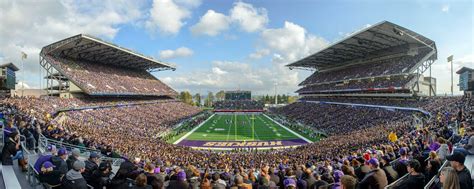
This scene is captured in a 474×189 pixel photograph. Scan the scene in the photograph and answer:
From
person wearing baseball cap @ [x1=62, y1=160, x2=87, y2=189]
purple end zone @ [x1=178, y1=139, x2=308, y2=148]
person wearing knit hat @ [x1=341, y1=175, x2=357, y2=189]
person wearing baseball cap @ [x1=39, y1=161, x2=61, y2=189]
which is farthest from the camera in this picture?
purple end zone @ [x1=178, y1=139, x2=308, y2=148]

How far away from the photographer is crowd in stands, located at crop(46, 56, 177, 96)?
40.8 metres

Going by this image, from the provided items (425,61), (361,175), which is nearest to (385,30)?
(425,61)

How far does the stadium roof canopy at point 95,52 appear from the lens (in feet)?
124

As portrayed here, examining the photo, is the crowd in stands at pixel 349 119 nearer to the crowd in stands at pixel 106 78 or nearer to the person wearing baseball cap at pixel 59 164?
the person wearing baseball cap at pixel 59 164

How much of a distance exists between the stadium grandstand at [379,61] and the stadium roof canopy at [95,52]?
35896mm

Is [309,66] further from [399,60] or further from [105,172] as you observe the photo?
[105,172]

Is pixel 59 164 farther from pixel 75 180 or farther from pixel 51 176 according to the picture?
pixel 75 180

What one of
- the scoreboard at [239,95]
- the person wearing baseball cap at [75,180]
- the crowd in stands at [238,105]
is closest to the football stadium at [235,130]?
the person wearing baseball cap at [75,180]

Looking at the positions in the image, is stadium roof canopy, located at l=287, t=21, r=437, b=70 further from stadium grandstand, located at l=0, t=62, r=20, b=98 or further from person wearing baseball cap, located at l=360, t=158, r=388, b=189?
stadium grandstand, located at l=0, t=62, r=20, b=98

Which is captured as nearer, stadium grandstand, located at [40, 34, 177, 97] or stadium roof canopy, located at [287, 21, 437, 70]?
stadium roof canopy, located at [287, 21, 437, 70]

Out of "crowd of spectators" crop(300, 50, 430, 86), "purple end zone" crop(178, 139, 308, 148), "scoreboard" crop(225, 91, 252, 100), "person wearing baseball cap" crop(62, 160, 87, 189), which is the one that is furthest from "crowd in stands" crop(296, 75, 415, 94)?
"person wearing baseball cap" crop(62, 160, 87, 189)

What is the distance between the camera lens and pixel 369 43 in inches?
1743

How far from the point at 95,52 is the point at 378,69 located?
47592 millimetres

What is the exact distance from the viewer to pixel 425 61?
1561 inches
